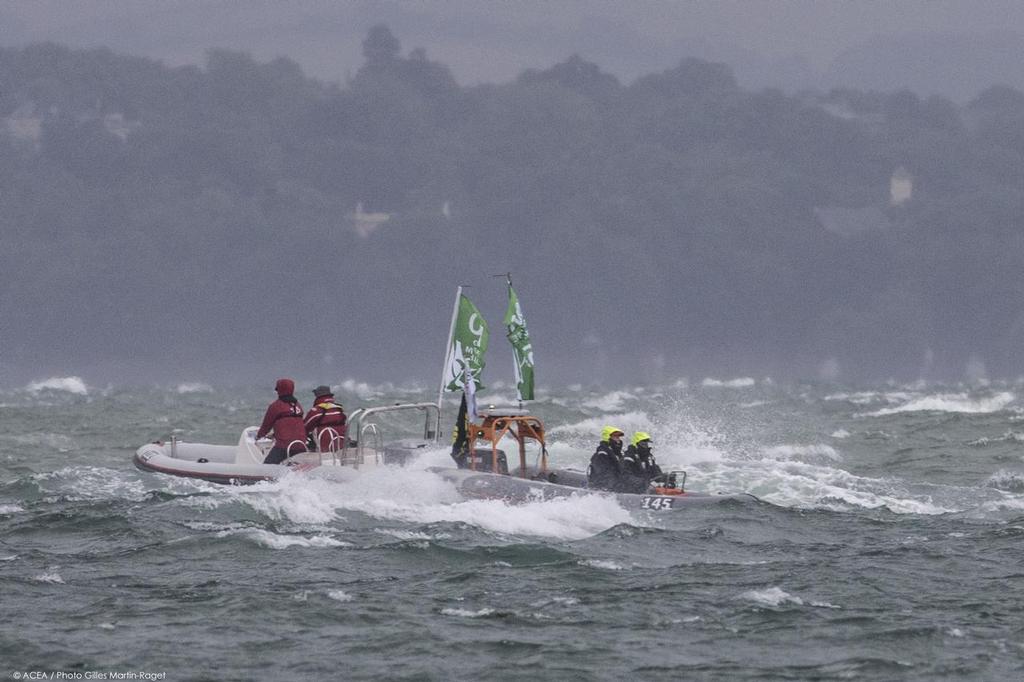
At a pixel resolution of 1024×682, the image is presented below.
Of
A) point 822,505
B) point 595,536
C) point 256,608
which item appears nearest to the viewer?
point 256,608

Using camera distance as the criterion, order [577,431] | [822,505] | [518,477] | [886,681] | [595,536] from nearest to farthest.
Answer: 1. [886,681]
2. [595,536]
3. [518,477]
4. [822,505]
5. [577,431]

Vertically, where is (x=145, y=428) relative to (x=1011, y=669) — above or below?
above

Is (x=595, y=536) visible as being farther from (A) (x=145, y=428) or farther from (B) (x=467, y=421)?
(A) (x=145, y=428)

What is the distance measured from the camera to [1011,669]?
51.8 ft

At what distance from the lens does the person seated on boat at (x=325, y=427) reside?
1142 inches

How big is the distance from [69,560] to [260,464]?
8503 millimetres

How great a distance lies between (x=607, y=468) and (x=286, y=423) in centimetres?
584

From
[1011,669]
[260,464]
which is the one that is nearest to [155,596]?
[1011,669]

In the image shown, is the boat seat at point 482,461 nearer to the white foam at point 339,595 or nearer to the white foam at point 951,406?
the white foam at point 339,595

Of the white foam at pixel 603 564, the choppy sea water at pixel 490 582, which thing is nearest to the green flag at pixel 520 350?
the choppy sea water at pixel 490 582

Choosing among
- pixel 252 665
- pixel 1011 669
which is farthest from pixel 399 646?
pixel 1011 669

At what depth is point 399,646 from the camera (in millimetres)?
16391

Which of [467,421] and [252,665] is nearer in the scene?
[252,665]

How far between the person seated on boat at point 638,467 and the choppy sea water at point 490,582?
1.22 m
